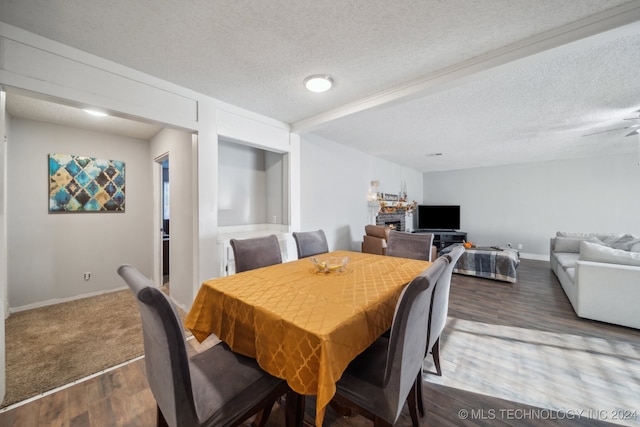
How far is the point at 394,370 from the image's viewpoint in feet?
3.31

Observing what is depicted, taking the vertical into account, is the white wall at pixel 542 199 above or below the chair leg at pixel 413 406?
above

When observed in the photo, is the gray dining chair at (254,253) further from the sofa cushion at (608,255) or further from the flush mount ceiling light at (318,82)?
the sofa cushion at (608,255)

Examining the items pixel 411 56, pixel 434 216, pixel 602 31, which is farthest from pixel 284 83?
pixel 434 216

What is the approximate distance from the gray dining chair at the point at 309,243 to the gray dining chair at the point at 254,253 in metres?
0.31

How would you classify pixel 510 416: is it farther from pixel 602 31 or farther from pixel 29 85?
pixel 29 85

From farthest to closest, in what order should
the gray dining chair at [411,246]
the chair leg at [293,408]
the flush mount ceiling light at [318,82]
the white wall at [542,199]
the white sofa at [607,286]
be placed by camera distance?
1. the white wall at [542,199]
2. the gray dining chair at [411,246]
3. the white sofa at [607,286]
4. the flush mount ceiling light at [318,82]
5. the chair leg at [293,408]

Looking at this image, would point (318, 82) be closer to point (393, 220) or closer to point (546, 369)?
point (546, 369)

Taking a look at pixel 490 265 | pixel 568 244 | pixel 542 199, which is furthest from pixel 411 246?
pixel 542 199

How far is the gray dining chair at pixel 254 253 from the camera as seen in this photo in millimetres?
2119

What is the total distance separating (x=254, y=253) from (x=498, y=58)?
253 cm

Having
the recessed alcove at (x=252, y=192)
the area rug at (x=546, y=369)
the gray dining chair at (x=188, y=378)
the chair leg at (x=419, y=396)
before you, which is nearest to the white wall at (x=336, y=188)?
the recessed alcove at (x=252, y=192)

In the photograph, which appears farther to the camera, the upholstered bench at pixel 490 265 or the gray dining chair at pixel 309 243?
the upholstered bench at pixel 490 265

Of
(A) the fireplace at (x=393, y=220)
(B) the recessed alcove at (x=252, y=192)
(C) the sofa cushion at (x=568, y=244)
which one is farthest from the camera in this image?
(A) the fireplace at (x=393, y=220)

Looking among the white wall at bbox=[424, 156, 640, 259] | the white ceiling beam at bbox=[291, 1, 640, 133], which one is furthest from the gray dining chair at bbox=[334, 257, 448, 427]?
the white wall at bbox=[424, 156, 640, 259]
